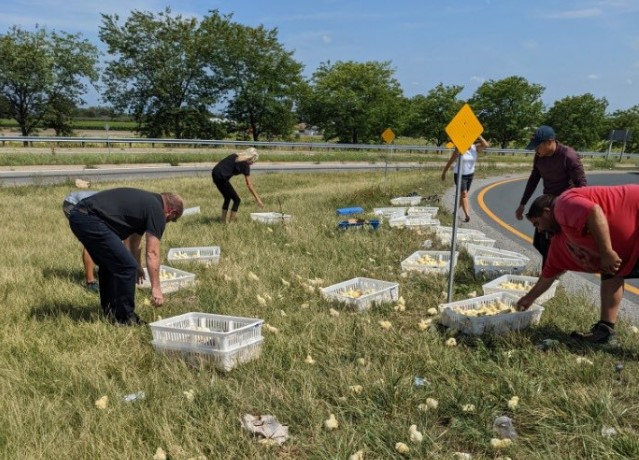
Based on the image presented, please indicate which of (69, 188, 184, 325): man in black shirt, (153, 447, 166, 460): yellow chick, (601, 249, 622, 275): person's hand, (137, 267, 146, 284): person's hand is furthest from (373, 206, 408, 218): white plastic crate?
(153, 447, 166, 460): yellow chick

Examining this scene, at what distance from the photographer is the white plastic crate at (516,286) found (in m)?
5.74

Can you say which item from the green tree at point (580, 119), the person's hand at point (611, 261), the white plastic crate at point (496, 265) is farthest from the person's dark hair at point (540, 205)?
the green tree at point (580, 119)

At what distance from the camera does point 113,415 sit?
3441 mm

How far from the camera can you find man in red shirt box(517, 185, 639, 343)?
13.0 ft

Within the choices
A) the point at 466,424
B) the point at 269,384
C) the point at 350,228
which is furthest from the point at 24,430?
the point at 350,228

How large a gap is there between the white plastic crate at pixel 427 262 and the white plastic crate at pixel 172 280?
9.12 ft

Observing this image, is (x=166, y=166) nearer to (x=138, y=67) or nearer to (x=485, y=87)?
(x=138, y=67)

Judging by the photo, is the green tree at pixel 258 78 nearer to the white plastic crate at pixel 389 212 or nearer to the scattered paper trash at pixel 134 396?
the white plastic crate at pixel 389 212

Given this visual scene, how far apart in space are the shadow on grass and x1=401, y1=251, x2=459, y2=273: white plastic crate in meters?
3.83

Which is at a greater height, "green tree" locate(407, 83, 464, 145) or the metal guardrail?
"green tree" locate(407, 83, 464, 145)

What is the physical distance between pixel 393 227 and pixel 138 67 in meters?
42.7

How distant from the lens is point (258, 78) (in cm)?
5041

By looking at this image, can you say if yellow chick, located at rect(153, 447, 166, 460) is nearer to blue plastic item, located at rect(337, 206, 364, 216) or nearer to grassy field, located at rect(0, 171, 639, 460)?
grassy field, located at rect(0, 171, 639, 460)

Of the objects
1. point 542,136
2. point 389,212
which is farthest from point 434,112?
point 542,136
